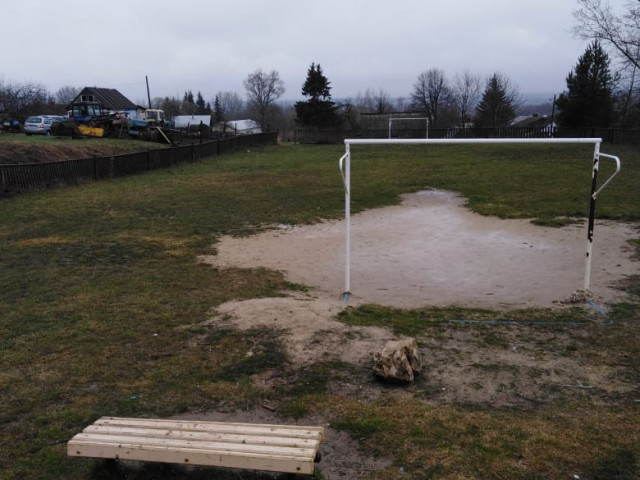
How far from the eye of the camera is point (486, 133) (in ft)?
137

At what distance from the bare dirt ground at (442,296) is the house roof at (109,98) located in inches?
2066

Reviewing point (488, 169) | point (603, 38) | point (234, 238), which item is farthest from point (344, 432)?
point (603, 38)

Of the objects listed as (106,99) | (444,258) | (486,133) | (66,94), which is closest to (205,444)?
(444,258)

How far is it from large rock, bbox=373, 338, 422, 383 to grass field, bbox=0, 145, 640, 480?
324 millimetres

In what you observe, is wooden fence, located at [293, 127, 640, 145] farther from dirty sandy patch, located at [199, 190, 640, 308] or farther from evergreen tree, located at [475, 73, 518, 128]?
dirty sandy patch, located at [199, 190, 640, 308]

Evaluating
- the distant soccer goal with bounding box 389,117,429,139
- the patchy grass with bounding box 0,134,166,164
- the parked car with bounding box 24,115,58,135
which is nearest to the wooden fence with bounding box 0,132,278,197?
the patchy grass with bounding box 0,134,166,164

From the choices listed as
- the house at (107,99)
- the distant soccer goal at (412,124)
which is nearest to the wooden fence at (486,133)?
the distant soccer goal at (412,124)

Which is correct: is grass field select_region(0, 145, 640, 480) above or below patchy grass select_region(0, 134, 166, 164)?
below

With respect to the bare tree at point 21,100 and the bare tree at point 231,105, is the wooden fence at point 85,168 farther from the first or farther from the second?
the bare tree at point 231,105

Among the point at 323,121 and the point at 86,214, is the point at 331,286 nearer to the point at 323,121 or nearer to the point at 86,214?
the point at 86,214

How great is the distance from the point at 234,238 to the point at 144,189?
8530 millimetres

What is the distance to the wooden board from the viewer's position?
3172 millimetres

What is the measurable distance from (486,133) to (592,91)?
25.9 ft

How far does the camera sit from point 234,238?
38.3 ft
